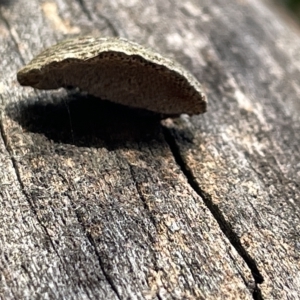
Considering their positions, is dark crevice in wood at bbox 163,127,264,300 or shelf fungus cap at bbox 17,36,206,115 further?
shelf fungus cap at bbox 17,36,206,115

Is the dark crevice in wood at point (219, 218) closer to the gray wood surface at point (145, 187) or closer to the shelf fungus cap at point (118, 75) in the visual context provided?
the gray wood surface at point (145, 187)

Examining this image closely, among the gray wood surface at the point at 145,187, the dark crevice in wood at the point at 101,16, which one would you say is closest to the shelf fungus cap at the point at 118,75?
the gray wood surface at the point at 145,187

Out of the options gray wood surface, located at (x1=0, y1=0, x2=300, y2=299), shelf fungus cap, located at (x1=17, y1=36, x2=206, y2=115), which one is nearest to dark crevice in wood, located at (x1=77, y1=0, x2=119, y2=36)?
gray wood surface, located at (x1=0, y1=0, x2=300, y2=299)

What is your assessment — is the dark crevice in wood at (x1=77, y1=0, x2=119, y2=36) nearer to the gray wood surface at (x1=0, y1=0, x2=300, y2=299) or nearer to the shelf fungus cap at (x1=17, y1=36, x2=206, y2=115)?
the gray wood surface at (x1=0, y1=0, x2=300, y2=299)

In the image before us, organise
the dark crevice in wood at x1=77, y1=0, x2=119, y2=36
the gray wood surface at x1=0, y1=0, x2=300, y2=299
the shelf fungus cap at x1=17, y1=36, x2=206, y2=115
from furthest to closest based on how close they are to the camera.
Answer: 1. the dark crevice in wood at x1=77, y1=0, x2=119, y2=36
2. the shelf fungus cap at x1=17, y1=36, x2=206, y2=115
3. the gray wood surface at x1=0, y1=0, x2=300, y2=299

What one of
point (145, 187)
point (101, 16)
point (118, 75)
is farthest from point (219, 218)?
point (101, 16)

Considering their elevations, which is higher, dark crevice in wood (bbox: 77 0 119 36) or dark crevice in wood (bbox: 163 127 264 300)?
dark crevice in wood (bbox: 163 127 264 300)
